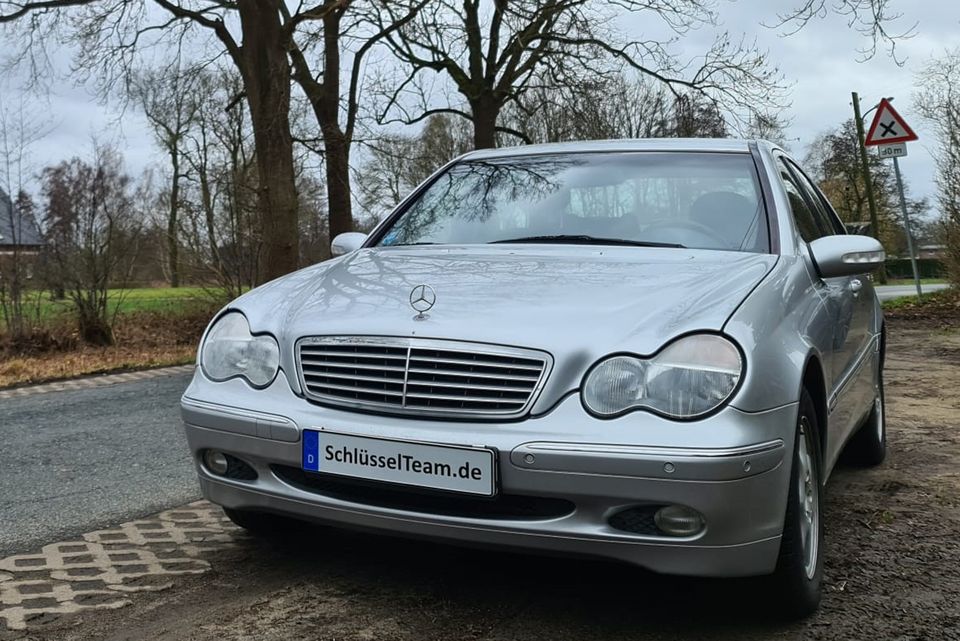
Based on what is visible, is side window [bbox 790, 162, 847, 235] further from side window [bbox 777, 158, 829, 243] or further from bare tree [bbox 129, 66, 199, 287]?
bare tree [bbox 129, 66, 199, 287]

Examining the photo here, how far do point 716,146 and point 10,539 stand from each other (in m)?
3.38

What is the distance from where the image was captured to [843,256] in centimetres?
337

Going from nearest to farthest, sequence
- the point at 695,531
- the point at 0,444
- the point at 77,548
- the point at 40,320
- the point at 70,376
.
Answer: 1. the point at 695,531
2. the point at 77,548
3. the point at 0,444
4. the point at 70,376
5. the point at 40,320

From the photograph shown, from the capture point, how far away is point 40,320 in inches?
525

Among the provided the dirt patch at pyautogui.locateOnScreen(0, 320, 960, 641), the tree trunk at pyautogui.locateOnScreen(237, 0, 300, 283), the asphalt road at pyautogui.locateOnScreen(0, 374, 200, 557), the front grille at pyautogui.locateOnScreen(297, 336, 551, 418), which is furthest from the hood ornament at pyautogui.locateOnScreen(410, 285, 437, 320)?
the tree trunk at pyautogui.locateOnScreen(237, 0, 300, 283)

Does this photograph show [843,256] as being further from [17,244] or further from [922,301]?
[922,301]

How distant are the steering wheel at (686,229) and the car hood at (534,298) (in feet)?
0.38

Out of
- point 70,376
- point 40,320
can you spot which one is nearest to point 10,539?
point 70,376

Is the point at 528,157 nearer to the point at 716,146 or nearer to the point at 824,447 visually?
the point at 716,146

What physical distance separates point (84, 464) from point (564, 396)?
3.57 m

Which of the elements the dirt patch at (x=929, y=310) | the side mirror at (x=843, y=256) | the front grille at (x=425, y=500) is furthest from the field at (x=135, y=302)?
the side mirror at (x=843, y=256)

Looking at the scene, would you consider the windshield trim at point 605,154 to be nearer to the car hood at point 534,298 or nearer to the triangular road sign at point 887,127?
the car hood at point 534,298

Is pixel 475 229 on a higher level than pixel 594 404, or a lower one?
higher

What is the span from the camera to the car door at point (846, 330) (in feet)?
11.6
